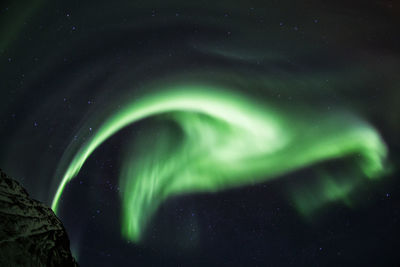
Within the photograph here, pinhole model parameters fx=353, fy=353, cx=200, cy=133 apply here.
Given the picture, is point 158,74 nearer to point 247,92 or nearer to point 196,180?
point 247,92

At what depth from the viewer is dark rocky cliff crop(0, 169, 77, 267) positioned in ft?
4.14

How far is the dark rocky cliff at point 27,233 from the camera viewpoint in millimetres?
1263

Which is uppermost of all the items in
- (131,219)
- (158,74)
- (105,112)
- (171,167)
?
(158,74)

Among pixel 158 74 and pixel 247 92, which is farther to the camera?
pixel 247 92

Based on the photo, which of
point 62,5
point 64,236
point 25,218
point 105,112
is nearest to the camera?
point 25,218

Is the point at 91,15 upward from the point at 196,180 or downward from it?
upward

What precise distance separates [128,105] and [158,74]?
0.49 meters

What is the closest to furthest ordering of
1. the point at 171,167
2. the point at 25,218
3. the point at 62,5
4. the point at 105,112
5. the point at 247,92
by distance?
the point at 25,218
the point at 62,5
the point at 105,112
the point at 247,92
the point at 171,167

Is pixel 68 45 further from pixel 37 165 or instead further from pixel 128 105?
pixel 37 165

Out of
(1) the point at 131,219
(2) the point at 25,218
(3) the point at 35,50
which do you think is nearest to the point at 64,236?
(2) the point at 25,218

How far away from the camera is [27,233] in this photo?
137 cm

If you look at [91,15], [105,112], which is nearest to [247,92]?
[105,112]

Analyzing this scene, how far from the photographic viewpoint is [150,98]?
411 cm

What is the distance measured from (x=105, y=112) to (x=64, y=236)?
2409 mm
